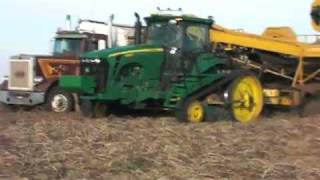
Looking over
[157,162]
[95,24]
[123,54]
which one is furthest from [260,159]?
[95,24]

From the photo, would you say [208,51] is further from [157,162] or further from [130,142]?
[157,162]

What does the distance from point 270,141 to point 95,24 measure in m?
11.3

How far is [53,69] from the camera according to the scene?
19.3 metres

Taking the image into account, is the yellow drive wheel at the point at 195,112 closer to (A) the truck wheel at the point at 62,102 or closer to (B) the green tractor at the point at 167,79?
(B) the green tractor at the point at 167,79

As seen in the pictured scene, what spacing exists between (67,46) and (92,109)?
4401mm

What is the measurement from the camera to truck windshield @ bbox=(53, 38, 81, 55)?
19906 mm

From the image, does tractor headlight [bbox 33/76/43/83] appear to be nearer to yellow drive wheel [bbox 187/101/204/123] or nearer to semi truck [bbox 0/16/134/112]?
semi truck [bbox 0/16/134/112]

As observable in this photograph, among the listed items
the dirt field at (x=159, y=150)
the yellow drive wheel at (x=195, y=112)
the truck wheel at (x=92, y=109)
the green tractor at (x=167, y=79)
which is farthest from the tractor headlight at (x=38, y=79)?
the yellow drive wheel at (x=195, y=112)

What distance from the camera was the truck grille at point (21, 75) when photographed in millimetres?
19312

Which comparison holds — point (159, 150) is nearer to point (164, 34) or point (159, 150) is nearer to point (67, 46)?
point (164, 34)

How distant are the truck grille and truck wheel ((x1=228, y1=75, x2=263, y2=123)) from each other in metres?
6.02

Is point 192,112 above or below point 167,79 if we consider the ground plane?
below

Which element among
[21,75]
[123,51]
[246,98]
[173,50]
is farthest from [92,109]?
[21,75]

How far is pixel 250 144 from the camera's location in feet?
34.9
